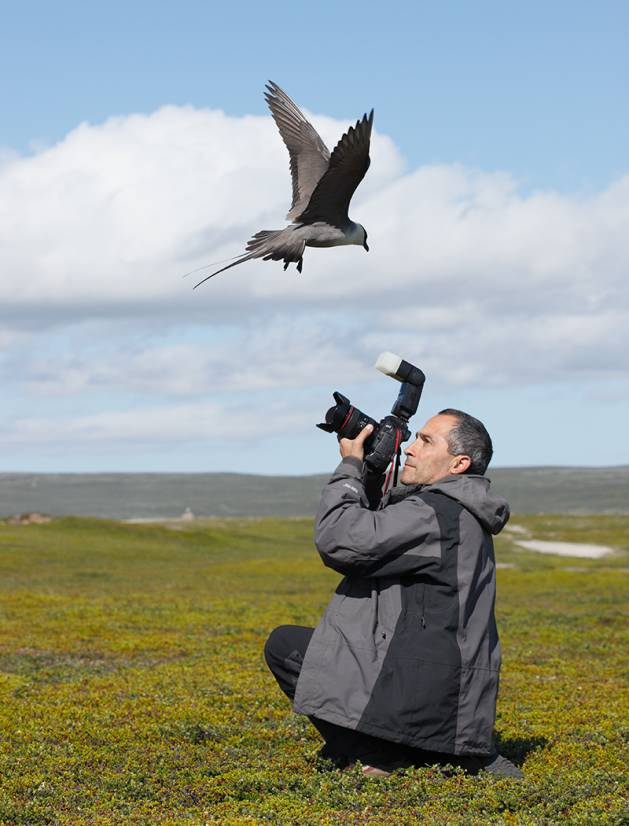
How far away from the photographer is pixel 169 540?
58.3 metres

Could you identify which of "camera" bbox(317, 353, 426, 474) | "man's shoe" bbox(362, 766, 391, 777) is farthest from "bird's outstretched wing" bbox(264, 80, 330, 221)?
"man's shoe" bbox(362, 766, 391, 777)

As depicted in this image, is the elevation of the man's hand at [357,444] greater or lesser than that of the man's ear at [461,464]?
greater

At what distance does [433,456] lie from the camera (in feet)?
27.0

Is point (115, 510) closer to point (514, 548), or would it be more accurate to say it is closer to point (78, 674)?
point (514, 548)

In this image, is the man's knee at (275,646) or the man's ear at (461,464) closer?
the man's ear at (461,464)

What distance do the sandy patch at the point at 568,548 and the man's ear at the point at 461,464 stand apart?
51483 mm

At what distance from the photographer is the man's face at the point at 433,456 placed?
8227 millimetres

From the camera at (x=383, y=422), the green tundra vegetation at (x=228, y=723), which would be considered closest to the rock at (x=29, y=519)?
the green tundra vegetation at (x=228, y=723)

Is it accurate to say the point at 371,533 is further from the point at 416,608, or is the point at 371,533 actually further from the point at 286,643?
the point at 286,643

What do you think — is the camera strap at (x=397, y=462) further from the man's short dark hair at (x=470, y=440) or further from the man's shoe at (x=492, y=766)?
the man's shoe at (x=492, y=766)

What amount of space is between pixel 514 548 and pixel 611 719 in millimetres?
52525

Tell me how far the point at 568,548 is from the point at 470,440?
192 ft

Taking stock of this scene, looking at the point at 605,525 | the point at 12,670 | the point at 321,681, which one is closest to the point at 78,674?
the point at 12,670

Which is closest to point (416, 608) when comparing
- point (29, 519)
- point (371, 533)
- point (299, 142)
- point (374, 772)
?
point (371, 533)
